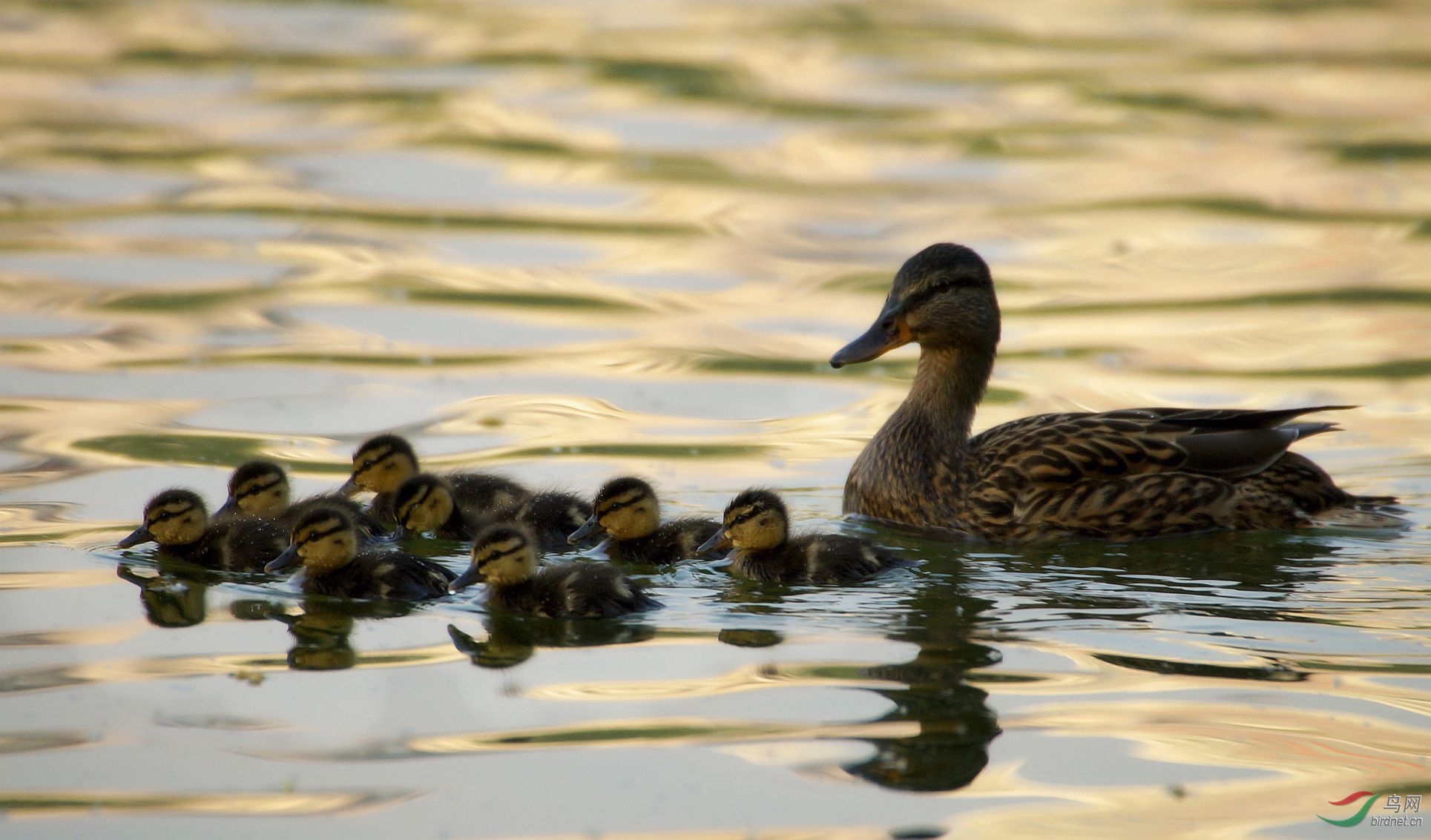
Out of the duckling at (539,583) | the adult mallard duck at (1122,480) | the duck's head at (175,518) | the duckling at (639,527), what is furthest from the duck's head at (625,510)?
the duck's head at (175,518)

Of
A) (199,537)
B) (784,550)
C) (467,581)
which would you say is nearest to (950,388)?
(784,550)

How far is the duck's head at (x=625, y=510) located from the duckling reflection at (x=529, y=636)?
61cm

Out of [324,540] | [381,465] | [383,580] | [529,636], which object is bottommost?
[529,636]

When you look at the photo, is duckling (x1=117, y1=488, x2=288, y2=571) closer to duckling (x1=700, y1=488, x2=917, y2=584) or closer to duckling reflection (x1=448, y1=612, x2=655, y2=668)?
duckling reflection (x1=448, y1=612, x2=655, y2=668)

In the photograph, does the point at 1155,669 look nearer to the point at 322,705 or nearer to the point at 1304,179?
the point at 322,705

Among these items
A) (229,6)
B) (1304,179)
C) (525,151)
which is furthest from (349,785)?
(229,6)

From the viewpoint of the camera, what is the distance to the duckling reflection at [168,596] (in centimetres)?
502

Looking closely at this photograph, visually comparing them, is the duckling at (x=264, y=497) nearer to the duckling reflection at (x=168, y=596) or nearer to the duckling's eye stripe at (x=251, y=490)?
the duckling's eye stripe at (x=251, y=490)

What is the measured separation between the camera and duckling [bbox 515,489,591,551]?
587 cm

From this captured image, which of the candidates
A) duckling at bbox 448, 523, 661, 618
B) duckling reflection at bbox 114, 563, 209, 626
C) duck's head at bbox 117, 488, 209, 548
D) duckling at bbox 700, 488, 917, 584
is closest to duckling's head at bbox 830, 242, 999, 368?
duckling at bbox 700, 488, 917, 584

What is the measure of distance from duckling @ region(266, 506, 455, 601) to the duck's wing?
1914 mm

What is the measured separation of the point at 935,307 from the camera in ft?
21.1

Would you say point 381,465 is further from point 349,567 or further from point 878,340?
point 878,340

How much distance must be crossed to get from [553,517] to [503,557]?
775 mm
